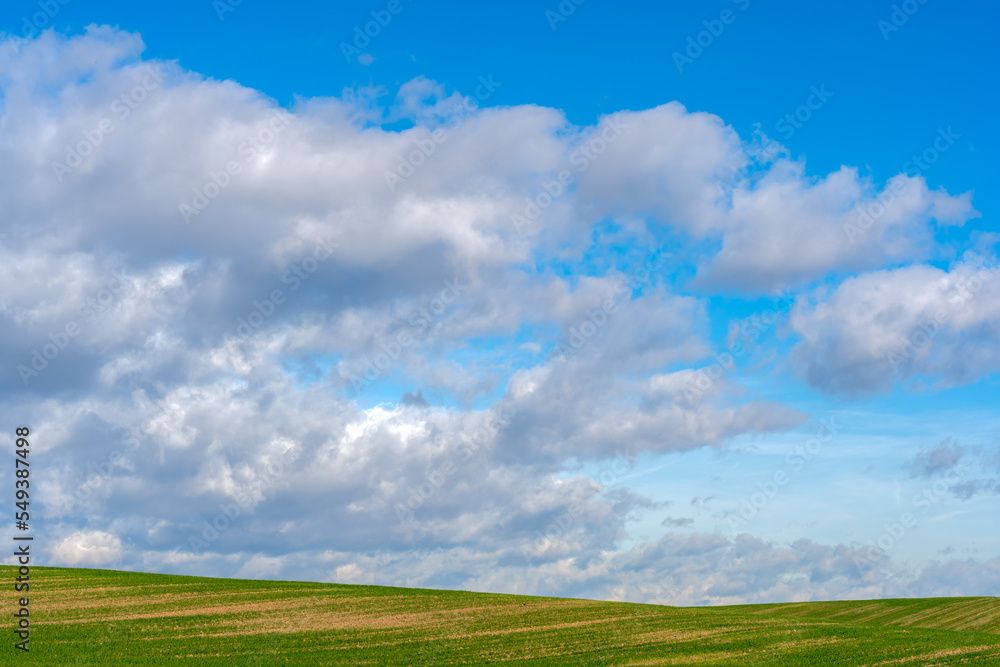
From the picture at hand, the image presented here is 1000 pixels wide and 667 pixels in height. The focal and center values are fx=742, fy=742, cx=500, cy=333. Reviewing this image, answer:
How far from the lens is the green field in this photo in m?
42.4

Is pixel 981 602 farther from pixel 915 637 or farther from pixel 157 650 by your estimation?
pixel 157 650

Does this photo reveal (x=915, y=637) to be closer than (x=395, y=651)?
No

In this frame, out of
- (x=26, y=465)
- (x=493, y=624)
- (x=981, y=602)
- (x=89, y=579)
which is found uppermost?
(x=26, y=465)

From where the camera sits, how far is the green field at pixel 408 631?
42375 mm

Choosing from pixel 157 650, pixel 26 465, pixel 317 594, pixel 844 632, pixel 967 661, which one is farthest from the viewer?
pixel 317 594

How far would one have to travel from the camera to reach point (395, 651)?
44.5m

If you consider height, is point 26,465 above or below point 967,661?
above

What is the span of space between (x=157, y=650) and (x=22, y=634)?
10339 millimetres

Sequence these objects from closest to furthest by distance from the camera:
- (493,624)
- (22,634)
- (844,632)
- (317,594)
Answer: (22,634)
(844,632)
(493,624)
(317,594)

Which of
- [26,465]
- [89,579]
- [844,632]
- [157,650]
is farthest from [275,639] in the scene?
[844,632]

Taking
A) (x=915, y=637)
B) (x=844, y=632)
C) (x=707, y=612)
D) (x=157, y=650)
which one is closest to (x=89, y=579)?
(x=157, y=650)

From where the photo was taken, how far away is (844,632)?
49.8 m

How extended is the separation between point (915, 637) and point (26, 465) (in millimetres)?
54344

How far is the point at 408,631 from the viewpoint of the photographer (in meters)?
50.9
